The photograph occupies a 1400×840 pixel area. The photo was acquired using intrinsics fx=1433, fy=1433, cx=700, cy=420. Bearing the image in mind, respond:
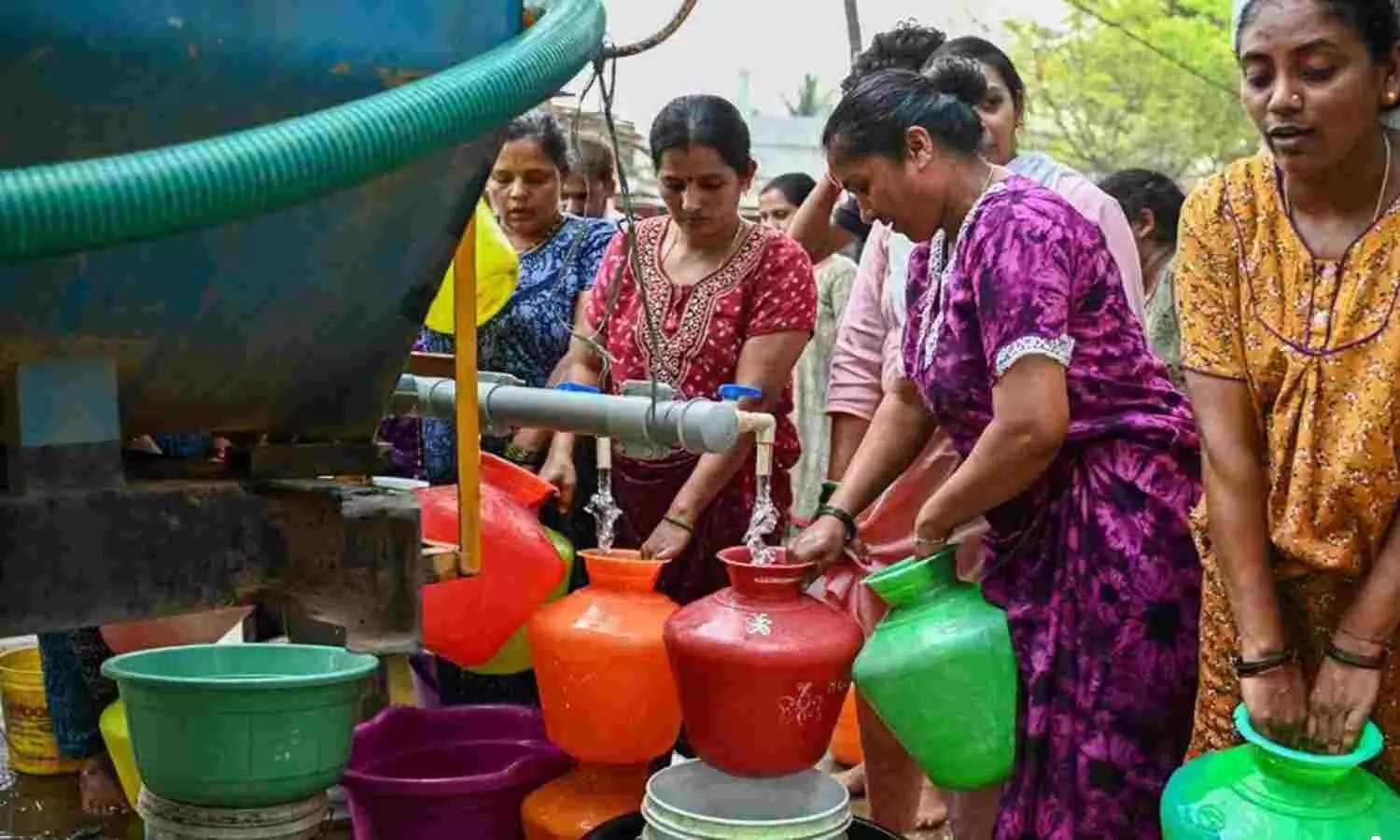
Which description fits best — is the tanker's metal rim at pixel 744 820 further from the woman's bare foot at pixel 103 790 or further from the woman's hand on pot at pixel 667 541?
the woman's bare foot at pixel 103 790

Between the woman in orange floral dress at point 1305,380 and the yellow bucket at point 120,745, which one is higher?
the woman in orange floral dress at point 1305,380

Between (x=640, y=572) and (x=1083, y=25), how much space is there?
20708 mm

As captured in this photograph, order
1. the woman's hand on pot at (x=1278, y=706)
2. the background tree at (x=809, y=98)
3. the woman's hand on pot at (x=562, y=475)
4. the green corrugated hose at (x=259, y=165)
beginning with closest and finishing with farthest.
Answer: the green corrugated hose at (x=259, y=165), the woman's hand on pot at (x=1278, y=706), the woman's hand on pot at (x=562, y=475), the background tree at (x=809, y=98)

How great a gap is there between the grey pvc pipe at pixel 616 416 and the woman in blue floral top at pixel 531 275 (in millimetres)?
945

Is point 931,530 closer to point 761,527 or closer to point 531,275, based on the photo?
point 761,527

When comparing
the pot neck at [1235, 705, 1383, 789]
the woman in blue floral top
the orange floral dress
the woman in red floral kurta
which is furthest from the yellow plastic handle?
the pot neck at [1235, 705, 1383, 789]

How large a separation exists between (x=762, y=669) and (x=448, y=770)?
970mm

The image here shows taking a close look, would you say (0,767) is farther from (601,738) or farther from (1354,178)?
(1354,178)

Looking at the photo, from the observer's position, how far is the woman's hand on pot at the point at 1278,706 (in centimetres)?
205

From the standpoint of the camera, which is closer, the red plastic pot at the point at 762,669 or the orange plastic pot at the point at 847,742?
the red plastic pot at the point at 762,669

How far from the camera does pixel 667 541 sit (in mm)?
3170

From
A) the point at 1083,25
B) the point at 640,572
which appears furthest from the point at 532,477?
the point at 1083,25

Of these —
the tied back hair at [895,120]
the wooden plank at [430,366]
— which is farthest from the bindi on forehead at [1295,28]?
the wooden plank at [430,366]

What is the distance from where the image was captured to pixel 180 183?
1.30 m
